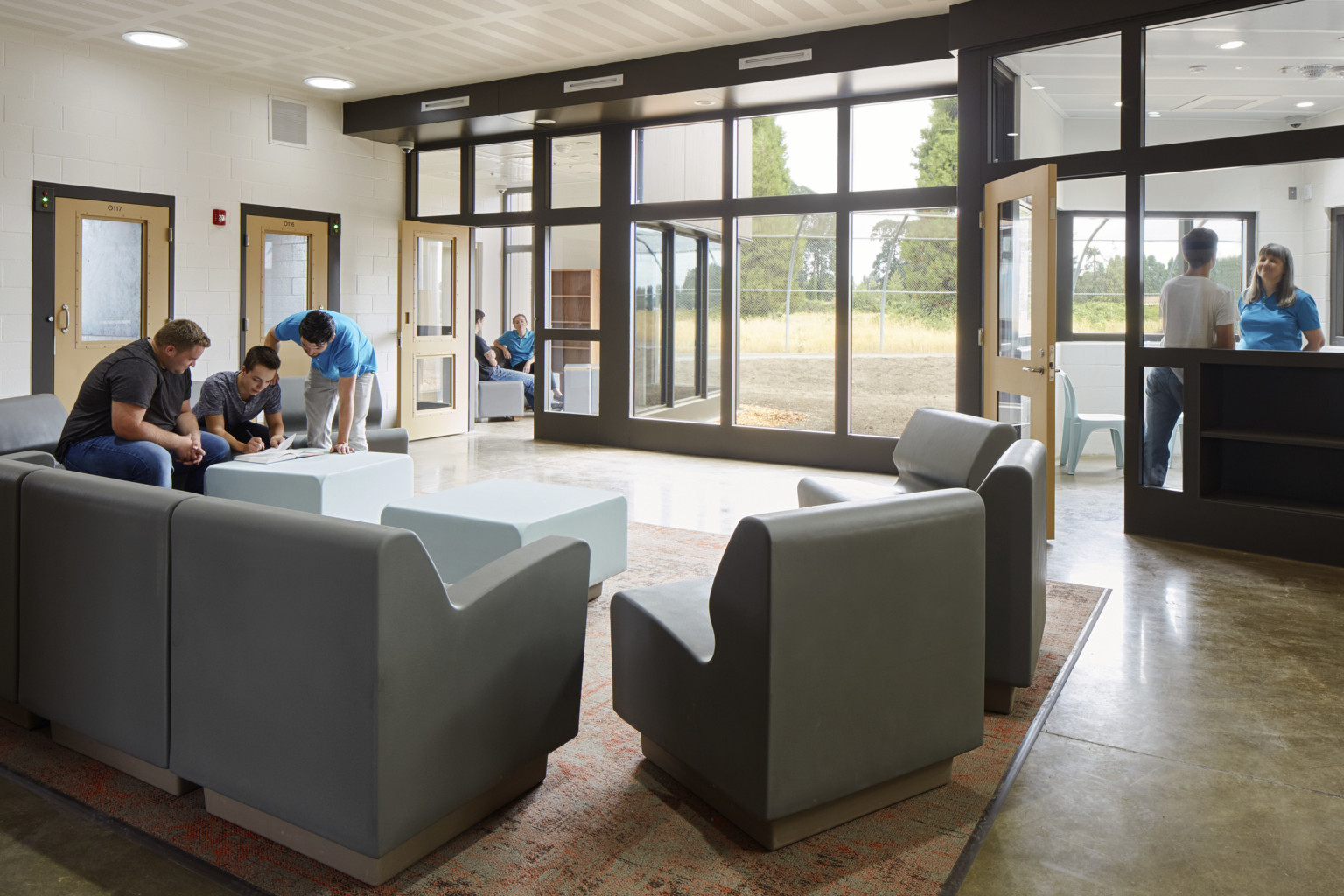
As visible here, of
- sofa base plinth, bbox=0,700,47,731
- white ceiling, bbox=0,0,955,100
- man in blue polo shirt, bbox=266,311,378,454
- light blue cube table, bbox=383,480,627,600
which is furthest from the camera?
white ceiling, bbox=0,0,955,100

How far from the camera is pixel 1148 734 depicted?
111 inches

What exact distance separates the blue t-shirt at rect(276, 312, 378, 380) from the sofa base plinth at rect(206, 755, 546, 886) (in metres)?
3.79

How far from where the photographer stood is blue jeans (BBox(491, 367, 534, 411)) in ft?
35.0

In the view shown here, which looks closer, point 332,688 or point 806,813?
point 332,688

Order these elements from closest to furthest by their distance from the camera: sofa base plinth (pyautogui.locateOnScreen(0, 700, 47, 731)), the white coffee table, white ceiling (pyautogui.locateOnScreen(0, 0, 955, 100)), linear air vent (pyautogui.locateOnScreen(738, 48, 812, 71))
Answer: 1. sofa base plinth (pyautogui.locateOnScreen(0, 700, 47, 731))
2. the white coffee table
3. white ceiling (pyautogui.locateOnScreen(0, 0, 955, 100))
4. linear air vent (pyautogui.locateOnScreen(738, 48, 812, 71))

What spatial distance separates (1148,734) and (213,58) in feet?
25.2

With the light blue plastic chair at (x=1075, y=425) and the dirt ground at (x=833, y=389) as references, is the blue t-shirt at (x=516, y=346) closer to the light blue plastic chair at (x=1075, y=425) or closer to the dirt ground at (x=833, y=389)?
the dirt ground at (x=833, y=389)

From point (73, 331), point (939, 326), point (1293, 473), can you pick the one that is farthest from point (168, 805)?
point (939, 326)

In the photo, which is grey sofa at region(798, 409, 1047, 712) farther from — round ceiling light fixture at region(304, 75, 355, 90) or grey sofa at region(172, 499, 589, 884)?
round ceiling light fixture at region(304, 75, 355, 90)

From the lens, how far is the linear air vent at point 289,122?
27.1ft

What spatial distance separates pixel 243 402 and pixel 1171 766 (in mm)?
4889

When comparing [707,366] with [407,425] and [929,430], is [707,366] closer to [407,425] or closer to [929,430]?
[407,425]

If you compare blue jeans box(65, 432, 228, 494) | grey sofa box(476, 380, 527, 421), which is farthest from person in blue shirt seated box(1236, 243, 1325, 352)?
grey sofa box(476, 380, 527, 421)

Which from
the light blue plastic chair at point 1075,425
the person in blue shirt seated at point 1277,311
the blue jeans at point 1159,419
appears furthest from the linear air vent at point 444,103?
the person in blue shirt seated at point 1277,311
